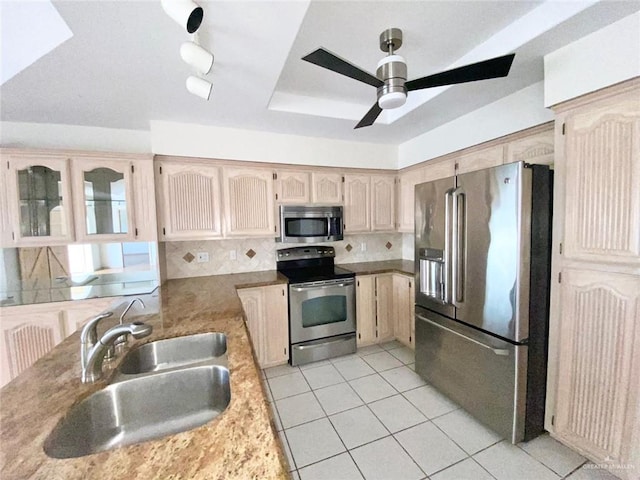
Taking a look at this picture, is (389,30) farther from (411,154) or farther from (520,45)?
(411,154)

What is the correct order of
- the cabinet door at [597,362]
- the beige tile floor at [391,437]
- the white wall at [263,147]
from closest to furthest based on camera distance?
the cabinet door at [597,362], the beige tile floor at [391,437], the white wall at [263,147]

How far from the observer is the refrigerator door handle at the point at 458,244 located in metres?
1.88

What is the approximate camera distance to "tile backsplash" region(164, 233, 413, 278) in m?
2.79

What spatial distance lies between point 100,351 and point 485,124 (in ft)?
10.1

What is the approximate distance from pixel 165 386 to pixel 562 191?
2318mm

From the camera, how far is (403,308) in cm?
293

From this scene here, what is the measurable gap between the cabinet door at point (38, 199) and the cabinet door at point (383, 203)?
305 centimetres

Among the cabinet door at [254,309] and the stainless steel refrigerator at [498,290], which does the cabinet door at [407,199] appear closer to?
the stainless steel refrigerator at [498,290]

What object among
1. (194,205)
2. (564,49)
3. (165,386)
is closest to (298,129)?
(194,205)

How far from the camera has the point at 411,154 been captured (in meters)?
3.22

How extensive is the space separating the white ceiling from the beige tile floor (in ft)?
8.03

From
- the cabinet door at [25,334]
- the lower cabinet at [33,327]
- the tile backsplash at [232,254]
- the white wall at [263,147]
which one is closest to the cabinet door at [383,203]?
the white wall at [263,147]

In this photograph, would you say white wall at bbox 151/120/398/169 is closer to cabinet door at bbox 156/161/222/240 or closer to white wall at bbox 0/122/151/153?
Answer: cabinet door at bbox 156/161/222/240

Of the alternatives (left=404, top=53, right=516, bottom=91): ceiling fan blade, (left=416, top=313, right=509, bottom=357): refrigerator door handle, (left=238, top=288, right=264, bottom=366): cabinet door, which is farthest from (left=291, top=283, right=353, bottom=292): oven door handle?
(left=404, top=53, right=516, bottom=91): ceiling fan blade
